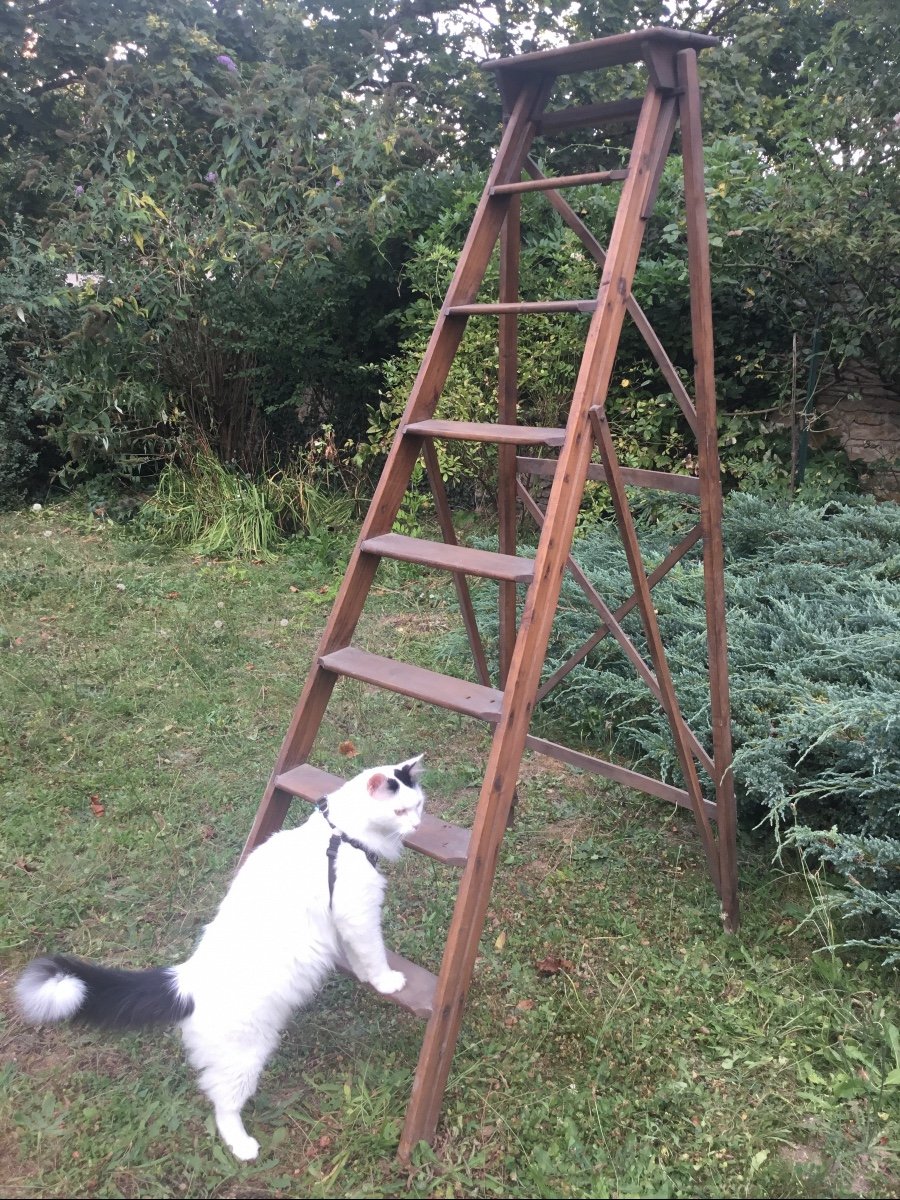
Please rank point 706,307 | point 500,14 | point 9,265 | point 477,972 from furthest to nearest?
point 500,14, point 9,265, point 477,972, point 706,307

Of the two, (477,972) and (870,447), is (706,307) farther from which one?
Answer: (870,447)

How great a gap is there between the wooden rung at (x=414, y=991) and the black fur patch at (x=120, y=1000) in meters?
0.44

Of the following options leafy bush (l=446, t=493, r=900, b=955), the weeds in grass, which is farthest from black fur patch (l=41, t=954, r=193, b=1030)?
the weeds in grass

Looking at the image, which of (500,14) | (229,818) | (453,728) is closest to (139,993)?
(229,818)

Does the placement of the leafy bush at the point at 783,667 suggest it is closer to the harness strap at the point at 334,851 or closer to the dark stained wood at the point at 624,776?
the dark stained wood at the point at 624,776

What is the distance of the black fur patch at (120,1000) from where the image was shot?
177 cm

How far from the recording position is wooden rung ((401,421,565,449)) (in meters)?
1.97

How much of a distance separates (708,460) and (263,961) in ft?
5.92

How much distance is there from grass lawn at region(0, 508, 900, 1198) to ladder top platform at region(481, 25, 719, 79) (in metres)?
2.58

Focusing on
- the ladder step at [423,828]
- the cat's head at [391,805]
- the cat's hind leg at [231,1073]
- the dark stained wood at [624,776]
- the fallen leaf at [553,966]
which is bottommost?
the fallen leaf at [553,966]

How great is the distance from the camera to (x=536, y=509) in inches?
109

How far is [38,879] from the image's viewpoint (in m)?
2.73

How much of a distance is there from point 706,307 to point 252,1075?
2.33m

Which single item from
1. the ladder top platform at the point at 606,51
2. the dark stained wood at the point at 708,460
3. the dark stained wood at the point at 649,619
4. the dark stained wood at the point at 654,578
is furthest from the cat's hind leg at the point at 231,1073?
the ladder top platform at the point at 606,51
